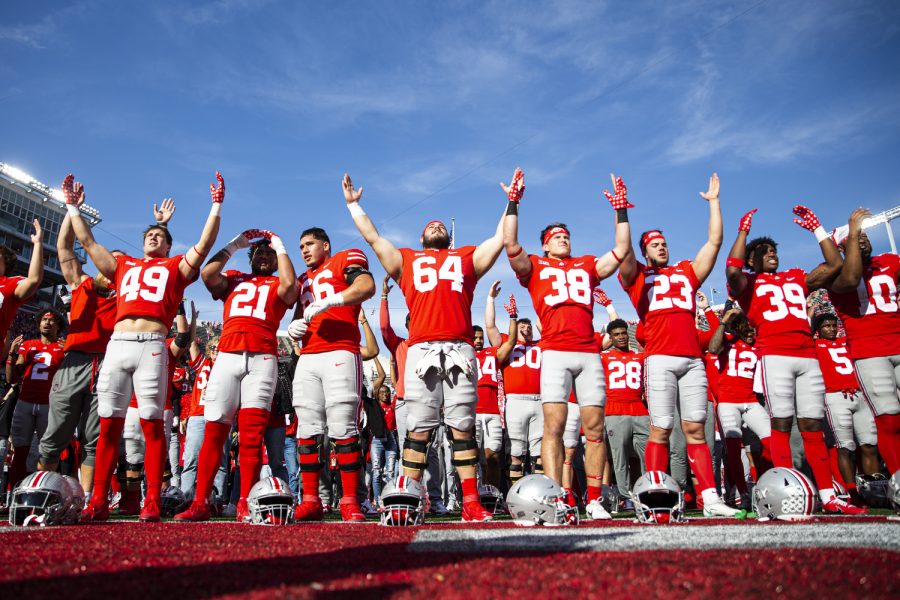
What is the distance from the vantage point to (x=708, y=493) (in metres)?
5.37

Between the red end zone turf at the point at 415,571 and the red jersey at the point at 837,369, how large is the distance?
6706mm

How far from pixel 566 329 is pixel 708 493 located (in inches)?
73.7

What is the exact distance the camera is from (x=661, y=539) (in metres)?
3.22

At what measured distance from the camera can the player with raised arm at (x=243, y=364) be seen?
218 inches

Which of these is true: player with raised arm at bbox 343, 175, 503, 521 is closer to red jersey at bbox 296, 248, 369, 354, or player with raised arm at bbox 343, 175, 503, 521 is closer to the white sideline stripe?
red jersey at bbox 296, 248, 369, 354

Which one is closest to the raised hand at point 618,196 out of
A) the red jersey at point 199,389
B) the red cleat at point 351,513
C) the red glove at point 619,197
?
the red glove at point 619,197

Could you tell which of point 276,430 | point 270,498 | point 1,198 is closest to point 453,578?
point 270,498

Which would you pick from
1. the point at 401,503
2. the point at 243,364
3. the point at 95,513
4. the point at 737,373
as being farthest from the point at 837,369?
the point at 95,513

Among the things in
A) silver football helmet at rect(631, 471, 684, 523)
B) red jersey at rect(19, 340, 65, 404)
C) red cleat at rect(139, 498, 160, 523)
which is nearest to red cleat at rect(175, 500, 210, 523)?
red cleat at rect(139, 498, 160, 523)

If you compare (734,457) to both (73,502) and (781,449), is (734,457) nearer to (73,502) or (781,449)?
(781,449)

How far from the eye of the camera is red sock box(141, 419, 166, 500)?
5.36 meters

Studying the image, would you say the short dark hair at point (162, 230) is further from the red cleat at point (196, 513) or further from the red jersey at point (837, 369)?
the red jersey at point (837, 369)

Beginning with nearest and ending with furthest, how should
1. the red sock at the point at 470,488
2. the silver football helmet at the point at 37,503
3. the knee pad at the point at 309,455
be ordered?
the silver football helmet at the point at 37,503 → the red sock at the point at 470,488 → the knee pad at the point at 309,455

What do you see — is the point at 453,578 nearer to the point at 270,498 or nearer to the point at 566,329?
the point at 270,498
